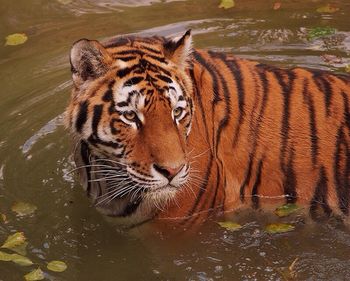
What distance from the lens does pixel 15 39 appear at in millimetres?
6293

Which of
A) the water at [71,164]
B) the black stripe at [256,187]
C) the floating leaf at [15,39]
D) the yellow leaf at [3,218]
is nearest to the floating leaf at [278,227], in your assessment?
the water at [71,164]

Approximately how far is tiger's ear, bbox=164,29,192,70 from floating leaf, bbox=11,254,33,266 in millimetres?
1189

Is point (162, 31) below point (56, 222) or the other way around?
the other way around

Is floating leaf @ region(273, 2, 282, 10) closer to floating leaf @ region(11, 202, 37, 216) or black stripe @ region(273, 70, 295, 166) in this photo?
black stripe @ region(273, 70, 295, 166)

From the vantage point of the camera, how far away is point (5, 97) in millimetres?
5469

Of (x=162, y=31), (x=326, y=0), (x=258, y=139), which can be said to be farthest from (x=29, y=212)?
(x=326, y=0)

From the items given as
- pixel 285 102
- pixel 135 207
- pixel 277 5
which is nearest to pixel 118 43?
pixel 135 207

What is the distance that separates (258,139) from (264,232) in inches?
19.2

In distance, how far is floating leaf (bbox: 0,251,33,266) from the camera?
12.6 feet

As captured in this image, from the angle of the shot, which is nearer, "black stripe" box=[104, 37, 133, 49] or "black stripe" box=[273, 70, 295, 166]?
"black stripe" box=[104, 37, 133, 49]

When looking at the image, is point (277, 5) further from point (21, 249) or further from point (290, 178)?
point (21, 249)

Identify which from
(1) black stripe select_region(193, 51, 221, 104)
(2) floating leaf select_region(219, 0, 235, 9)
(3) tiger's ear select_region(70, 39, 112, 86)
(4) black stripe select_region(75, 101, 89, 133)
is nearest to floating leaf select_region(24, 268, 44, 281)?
(4) black stripe select_region(75, 101, 89, 133)

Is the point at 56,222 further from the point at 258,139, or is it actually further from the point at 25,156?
the point at 258,139

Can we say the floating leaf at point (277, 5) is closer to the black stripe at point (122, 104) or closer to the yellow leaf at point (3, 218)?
the yellow leaf at point (3, 218)
